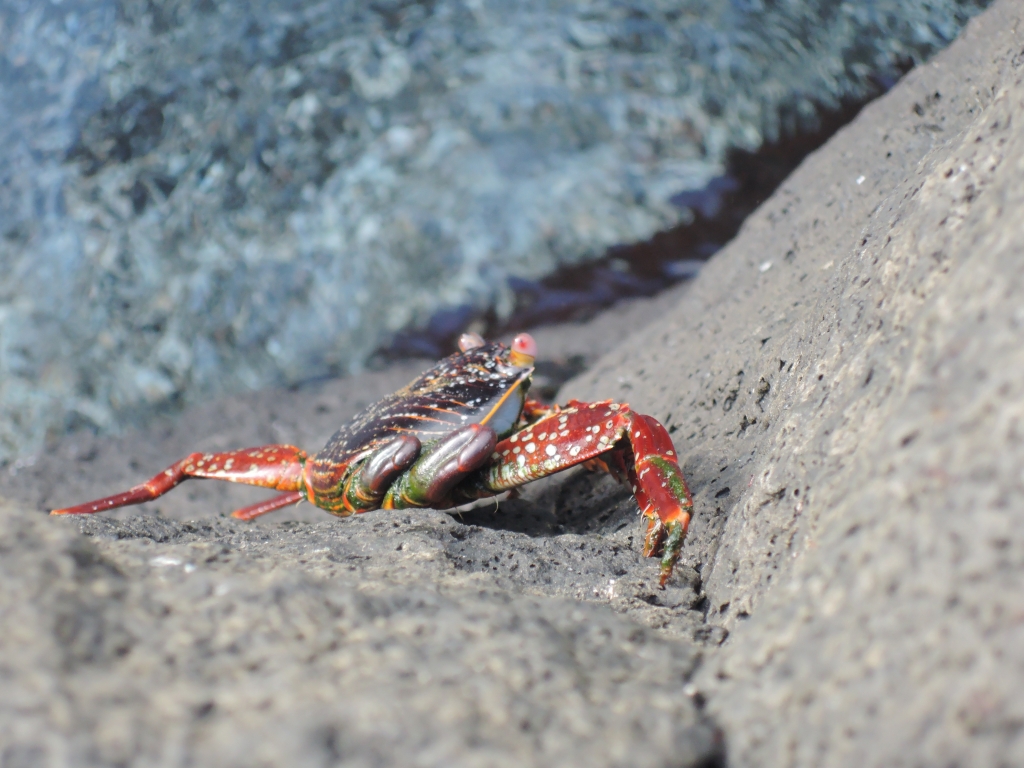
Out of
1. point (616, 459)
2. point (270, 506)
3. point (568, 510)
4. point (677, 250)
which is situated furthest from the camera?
point (677, 250)

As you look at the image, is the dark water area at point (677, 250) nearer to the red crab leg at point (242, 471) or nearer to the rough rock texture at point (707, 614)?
the red crab leg at point (242, 471)

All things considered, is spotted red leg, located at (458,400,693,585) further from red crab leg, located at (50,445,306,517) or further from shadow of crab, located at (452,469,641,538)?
red crab leg, located at (50,445,306,517)

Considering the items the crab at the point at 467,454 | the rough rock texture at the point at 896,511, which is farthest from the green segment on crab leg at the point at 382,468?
the rough rock texture at the point at 896,511

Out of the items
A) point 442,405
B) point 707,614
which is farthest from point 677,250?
point 707,614

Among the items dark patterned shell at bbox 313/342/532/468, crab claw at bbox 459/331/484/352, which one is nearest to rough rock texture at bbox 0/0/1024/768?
dark patterned shell at bbox 313/342/532/468

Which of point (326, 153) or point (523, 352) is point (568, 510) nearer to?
point (523, 352)

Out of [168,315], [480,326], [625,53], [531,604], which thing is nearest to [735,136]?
[625,53]
